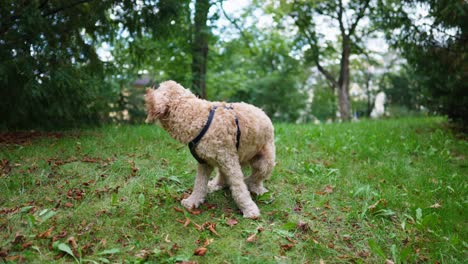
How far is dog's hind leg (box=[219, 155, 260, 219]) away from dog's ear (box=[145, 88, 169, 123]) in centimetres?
82

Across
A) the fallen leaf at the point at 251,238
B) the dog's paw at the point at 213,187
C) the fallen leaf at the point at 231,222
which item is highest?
the dog's paw at the point at 213,187

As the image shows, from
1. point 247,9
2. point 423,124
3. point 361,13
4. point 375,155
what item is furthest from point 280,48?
point 375,155

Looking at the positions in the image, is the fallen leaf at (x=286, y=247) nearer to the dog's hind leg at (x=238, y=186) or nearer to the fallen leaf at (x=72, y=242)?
the dog's hind leg at (x=238, y=186)

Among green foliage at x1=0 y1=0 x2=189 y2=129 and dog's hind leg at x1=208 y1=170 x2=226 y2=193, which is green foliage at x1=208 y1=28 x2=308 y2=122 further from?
dog's hind leg at x1=208 y1=170 x2=226 y2=193

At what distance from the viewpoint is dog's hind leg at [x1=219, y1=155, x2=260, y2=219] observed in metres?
3.57

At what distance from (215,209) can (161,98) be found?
4.62 ft

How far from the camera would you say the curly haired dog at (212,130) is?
3.49 m

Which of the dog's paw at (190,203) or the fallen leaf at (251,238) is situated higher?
the dog's paw at (190,203)

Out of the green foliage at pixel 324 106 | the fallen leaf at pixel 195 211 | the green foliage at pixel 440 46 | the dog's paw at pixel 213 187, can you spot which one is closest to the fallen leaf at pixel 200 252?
the fallen leaf at pixel 195 211

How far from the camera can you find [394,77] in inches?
1214

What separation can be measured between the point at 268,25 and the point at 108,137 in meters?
15.4

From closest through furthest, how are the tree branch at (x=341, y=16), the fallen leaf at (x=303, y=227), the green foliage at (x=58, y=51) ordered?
the fallen leaf at (x=303, y=227) < the green foliage at (x=58, y=51) < the tree branch at (x=341, y=16)

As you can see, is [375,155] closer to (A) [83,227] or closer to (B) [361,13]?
(A) [83,227]

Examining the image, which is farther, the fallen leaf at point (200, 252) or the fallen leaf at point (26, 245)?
the fallen leaf at point (200, 252)
